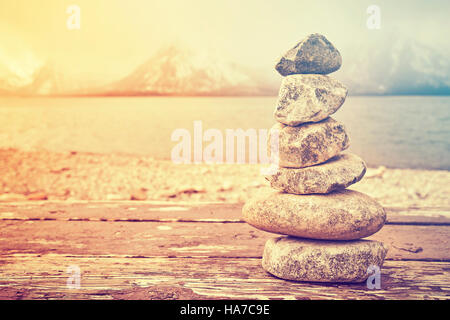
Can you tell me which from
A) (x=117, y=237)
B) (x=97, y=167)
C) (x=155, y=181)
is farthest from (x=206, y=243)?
(x=97, y=167)

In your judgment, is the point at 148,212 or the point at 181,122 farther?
the point at 181,122

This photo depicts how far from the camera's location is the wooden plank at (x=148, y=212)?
11.6ft

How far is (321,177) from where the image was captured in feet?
7.36

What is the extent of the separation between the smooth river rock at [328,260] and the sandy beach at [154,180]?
3.36 metres

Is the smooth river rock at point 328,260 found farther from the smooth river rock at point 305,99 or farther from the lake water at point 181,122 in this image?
the lake water at point 181,122

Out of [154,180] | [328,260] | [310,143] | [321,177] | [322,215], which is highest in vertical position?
[310,143]

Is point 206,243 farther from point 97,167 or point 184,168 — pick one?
point 97,167

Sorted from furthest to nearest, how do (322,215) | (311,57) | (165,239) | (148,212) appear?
(148,212) < (165,239) < (311,57) < (322,215)

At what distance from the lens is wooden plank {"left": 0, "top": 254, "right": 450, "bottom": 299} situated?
2025 millimetres

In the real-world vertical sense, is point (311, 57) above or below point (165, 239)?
above

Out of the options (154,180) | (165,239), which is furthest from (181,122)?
(165,239)

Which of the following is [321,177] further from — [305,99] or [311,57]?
[311,57]

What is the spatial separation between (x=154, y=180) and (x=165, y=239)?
11.2 feet

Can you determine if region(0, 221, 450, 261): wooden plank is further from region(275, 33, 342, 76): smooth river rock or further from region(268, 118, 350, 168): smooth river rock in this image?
region(275, 33, 342, 76): smooth river rock
